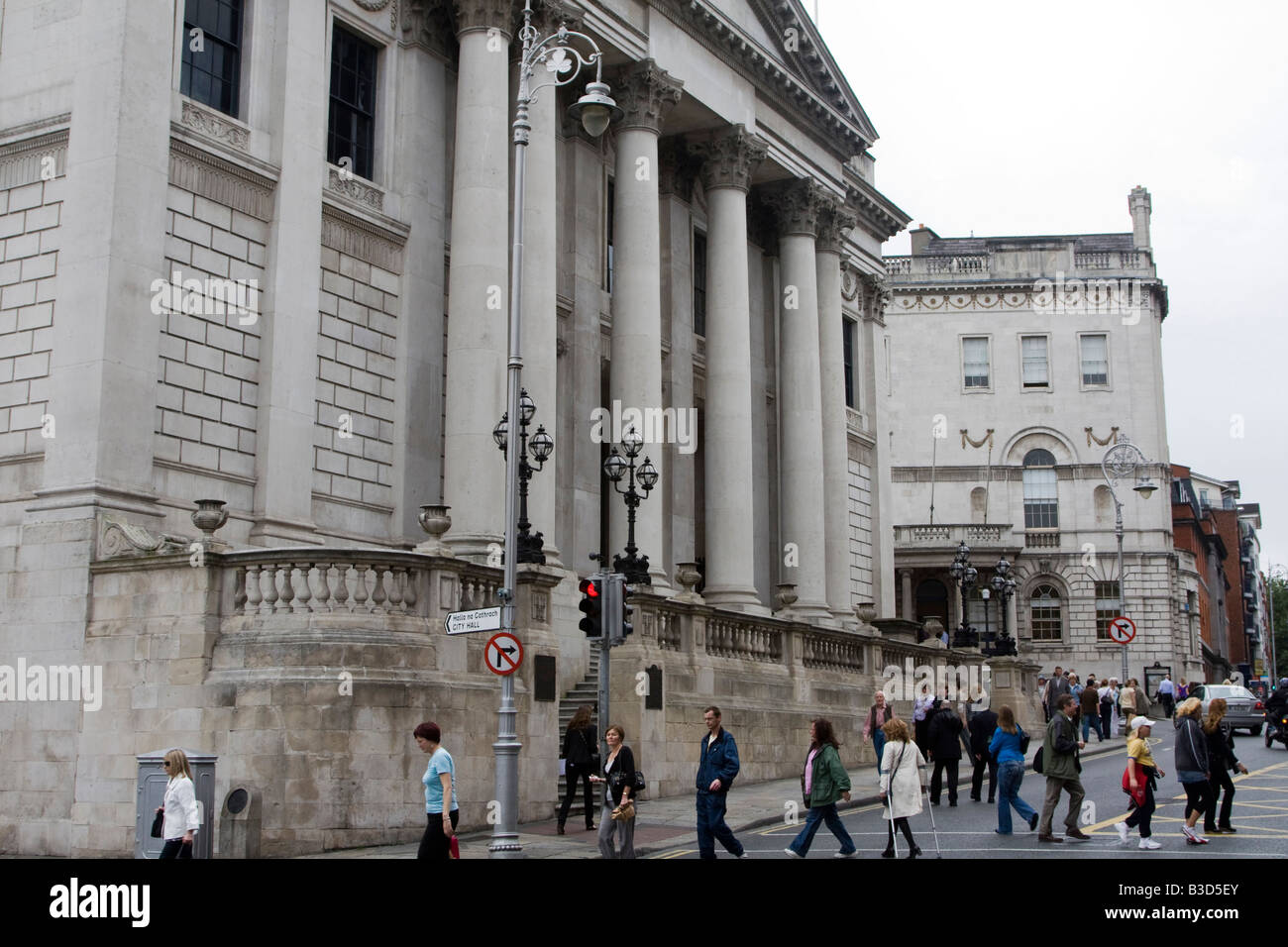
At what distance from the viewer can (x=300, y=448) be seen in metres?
26.0

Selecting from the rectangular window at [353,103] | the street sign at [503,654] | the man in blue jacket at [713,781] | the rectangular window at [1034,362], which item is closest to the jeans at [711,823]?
the man in blue jacket at [713,781]

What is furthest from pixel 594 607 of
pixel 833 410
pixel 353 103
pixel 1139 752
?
pixel 833 410

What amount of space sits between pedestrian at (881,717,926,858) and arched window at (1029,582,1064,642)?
56908 mm

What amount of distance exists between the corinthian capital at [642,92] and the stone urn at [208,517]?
1830 centimetres

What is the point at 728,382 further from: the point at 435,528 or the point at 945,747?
the point at 435,528

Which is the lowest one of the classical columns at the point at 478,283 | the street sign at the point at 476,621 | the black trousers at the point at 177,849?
the black trousers at the point at 177,849

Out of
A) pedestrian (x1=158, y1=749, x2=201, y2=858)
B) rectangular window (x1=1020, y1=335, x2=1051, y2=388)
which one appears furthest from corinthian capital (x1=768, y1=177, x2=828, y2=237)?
rectangular window (x1=1020, y1=335, x2=1051, y2=388)

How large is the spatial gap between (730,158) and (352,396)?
620 inches

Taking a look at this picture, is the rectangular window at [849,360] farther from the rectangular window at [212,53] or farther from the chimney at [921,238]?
the chimney at [921,238]

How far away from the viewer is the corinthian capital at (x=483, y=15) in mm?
29562

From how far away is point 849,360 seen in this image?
165ft
